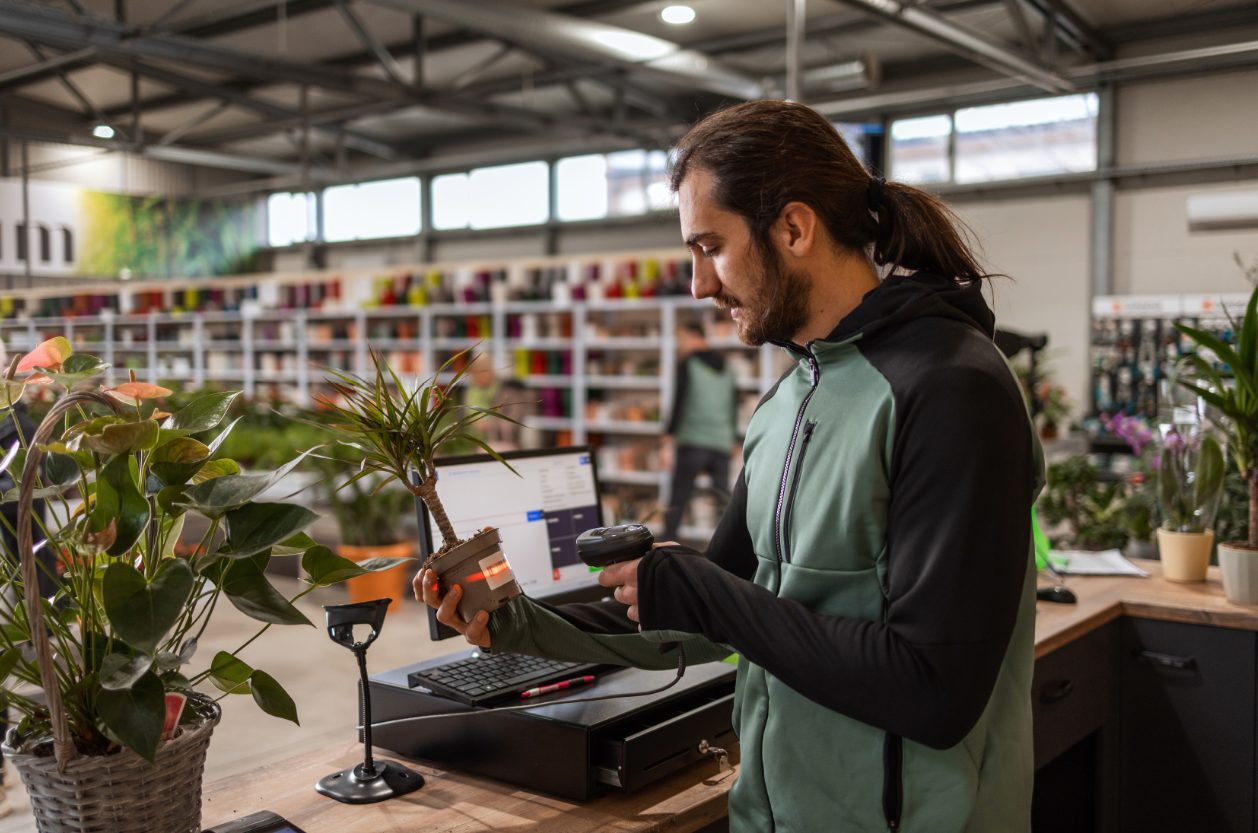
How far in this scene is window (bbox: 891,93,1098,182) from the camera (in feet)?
32.2

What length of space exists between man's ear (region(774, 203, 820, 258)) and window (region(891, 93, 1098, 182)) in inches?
356

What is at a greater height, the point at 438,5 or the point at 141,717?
the point at 438,5

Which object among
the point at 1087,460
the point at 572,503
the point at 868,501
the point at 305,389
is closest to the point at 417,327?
the point at 305,389

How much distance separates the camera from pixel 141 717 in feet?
3.59

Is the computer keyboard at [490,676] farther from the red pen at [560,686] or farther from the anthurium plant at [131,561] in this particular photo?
the anthurium plant at [131,561]

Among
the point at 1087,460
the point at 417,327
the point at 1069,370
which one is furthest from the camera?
the point at 417,327

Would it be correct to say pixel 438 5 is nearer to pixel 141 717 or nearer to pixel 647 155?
pixel 647 155

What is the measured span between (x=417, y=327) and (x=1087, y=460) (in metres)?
8.41

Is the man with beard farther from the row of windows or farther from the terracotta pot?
the row of windows

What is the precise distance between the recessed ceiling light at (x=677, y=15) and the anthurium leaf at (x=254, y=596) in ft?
27.9

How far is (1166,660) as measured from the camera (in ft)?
8.82

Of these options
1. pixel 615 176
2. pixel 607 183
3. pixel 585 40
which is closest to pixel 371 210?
pixel 607 183

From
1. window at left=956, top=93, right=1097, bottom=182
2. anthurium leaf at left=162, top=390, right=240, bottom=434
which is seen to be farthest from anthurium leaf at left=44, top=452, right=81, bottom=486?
window at left=956, top=93, right=1097, bottom=182

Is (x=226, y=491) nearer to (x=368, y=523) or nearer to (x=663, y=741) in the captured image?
(x=663, y=741)
